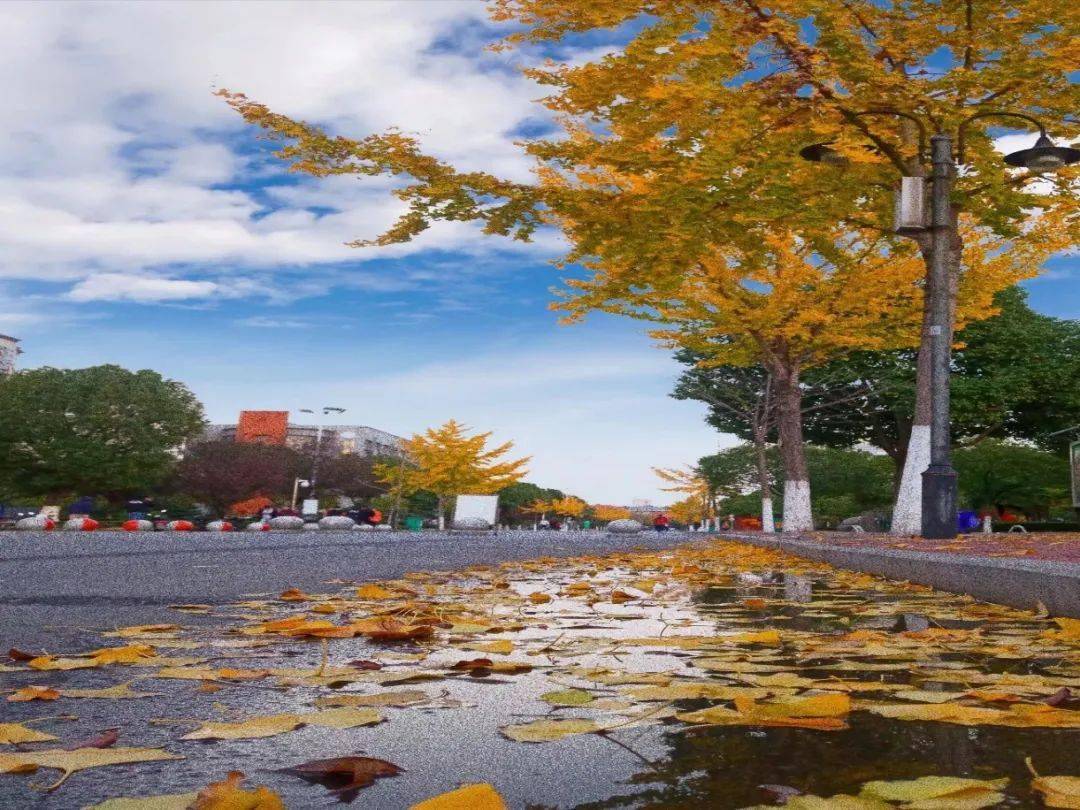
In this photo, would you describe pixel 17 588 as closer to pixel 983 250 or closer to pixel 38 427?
pixel 983 250

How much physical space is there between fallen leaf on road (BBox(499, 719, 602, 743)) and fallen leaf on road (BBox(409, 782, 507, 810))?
19.6 inches

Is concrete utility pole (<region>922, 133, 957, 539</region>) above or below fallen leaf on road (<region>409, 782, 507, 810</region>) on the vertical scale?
above

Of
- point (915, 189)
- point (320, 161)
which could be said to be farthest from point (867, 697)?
point (320, 161)

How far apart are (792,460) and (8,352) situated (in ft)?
331

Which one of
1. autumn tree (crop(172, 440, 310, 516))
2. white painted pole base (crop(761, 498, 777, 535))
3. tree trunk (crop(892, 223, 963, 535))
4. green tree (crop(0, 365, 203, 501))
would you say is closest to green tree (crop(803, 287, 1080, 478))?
white painted pole base (crop(761, 498, 777, 535))

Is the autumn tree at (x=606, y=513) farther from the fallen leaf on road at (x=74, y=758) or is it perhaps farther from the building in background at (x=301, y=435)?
the fallen leaf on road at (x=74, y=758)

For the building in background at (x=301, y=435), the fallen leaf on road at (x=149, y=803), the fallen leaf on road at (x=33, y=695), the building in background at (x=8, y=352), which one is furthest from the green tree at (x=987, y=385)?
the building in background at (x=8, y=352)

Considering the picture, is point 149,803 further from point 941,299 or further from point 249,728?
point 941,299

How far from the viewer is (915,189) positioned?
441 inches

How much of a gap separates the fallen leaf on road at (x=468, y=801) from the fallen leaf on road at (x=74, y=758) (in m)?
0.54

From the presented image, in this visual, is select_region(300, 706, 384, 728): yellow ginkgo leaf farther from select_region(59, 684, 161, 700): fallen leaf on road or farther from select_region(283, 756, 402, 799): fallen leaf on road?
select_region(59, 684, 161, 700): fallen leaf on road

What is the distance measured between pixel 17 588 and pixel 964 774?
470 cm

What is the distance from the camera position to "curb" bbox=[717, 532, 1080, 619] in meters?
3.88

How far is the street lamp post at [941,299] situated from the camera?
1066 centimetres
